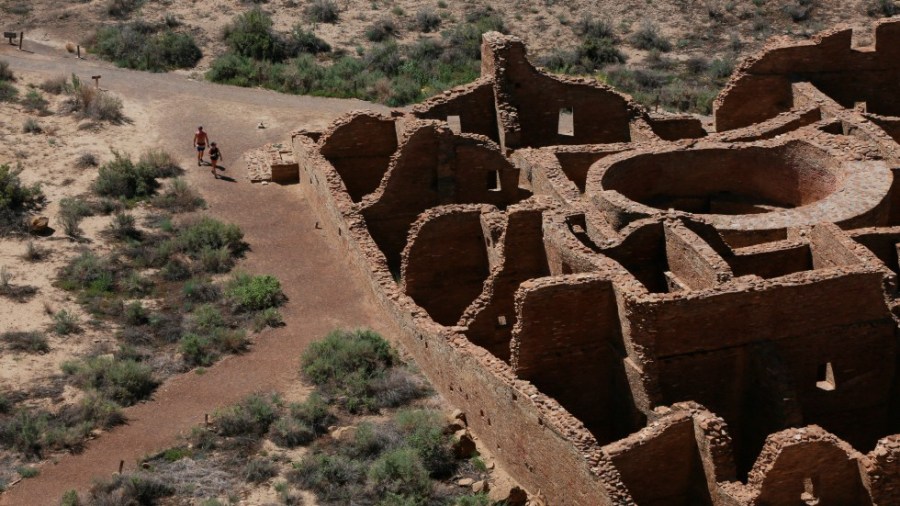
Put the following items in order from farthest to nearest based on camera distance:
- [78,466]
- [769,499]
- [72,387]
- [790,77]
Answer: [790,77] → [72,387] → [78,466] → [769,499]

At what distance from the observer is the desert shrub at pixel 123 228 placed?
3678cm

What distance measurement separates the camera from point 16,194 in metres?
37.9

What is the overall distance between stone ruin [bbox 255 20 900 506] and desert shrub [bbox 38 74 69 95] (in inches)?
350

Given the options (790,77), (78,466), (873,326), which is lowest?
(78,466)

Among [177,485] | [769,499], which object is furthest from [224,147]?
[769,499]

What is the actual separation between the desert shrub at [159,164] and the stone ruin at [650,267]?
2715 millimetres

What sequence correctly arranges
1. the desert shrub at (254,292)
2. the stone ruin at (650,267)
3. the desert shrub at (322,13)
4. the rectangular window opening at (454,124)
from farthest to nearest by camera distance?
the desert shrub at (322,13) → the rectangular window opening at (454,124) → the desert shrub at (254,292) → the stone ruin at (650,267)

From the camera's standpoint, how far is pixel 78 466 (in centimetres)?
2731

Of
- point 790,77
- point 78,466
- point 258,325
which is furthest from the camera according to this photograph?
point 790,77


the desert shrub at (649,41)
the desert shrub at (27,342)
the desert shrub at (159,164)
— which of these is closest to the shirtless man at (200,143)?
the desert shrub at (159,164)

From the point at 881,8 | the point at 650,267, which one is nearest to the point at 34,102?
the point at 650,267

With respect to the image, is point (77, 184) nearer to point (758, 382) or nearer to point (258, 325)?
point (258, 325)

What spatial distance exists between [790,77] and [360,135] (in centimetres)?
1103

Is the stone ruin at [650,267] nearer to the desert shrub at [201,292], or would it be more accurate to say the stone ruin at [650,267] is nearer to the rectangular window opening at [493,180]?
the rectangular window opening at [493,180]
